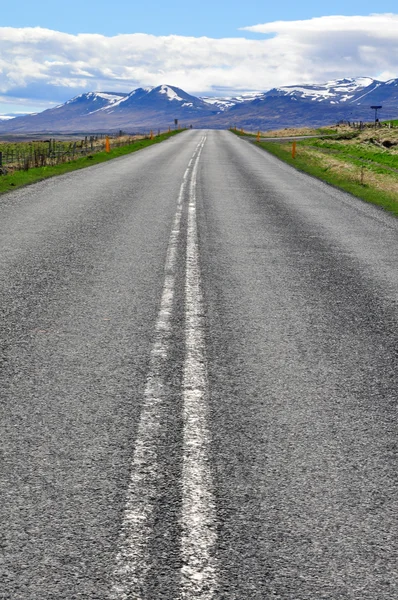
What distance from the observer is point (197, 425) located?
414 centimetres

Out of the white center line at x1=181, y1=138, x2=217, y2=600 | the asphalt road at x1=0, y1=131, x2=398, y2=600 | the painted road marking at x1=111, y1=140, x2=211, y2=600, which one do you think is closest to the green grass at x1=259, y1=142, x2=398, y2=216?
the asphalt road at x1=0, y1=131, x2=398, y2=600

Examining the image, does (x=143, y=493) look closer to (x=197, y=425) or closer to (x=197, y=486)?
(x=197, y=486)

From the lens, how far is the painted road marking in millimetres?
2689

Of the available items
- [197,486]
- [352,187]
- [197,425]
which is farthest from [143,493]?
[352,187]

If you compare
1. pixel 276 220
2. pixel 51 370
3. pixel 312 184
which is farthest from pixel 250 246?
pixel 312 184

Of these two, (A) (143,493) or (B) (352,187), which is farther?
(B) (352,187)

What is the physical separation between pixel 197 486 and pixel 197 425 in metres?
0.73

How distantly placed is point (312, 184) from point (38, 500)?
20159mm

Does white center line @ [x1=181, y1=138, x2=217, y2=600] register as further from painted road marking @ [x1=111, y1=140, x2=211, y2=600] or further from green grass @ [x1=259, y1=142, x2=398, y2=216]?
green grass @ [x1=259, y1=142, x2=398, y2=216]

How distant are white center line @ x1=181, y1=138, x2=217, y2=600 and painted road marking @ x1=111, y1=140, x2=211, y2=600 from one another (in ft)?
0.51

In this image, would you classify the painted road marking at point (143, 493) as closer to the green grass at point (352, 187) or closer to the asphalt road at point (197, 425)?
the asphalt road at point (197, 425)

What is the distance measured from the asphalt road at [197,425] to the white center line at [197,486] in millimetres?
10

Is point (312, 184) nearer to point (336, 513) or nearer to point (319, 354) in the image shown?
point (319, 354)

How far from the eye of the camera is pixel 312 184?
2238cm
